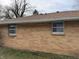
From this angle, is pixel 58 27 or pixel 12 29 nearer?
pixel 58 27

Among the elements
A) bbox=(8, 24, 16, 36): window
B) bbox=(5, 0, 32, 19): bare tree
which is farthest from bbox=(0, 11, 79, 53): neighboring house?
bbox=(5, 0, 32, 19): bare tree

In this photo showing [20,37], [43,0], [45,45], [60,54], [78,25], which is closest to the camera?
[78,25]

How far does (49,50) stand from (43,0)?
20.9m

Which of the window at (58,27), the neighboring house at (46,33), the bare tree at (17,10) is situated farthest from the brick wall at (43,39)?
the bare tree at (17,10)

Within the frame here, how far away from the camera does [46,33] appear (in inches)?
567

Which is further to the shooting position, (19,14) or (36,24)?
(19,14)

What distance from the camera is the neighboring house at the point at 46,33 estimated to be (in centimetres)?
1284

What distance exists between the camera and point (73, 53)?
501 inches

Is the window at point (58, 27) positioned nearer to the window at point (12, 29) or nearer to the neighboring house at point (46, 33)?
the neighboring house at point (46, 33)

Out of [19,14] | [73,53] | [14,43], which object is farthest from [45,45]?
[19,14]

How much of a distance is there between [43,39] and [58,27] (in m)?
1.68

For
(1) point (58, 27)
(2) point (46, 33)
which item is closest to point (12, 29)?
(2) point (46, 33)

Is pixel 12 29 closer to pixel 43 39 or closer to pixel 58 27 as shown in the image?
pixel 43 39

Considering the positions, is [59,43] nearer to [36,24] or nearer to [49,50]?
[49,50]
